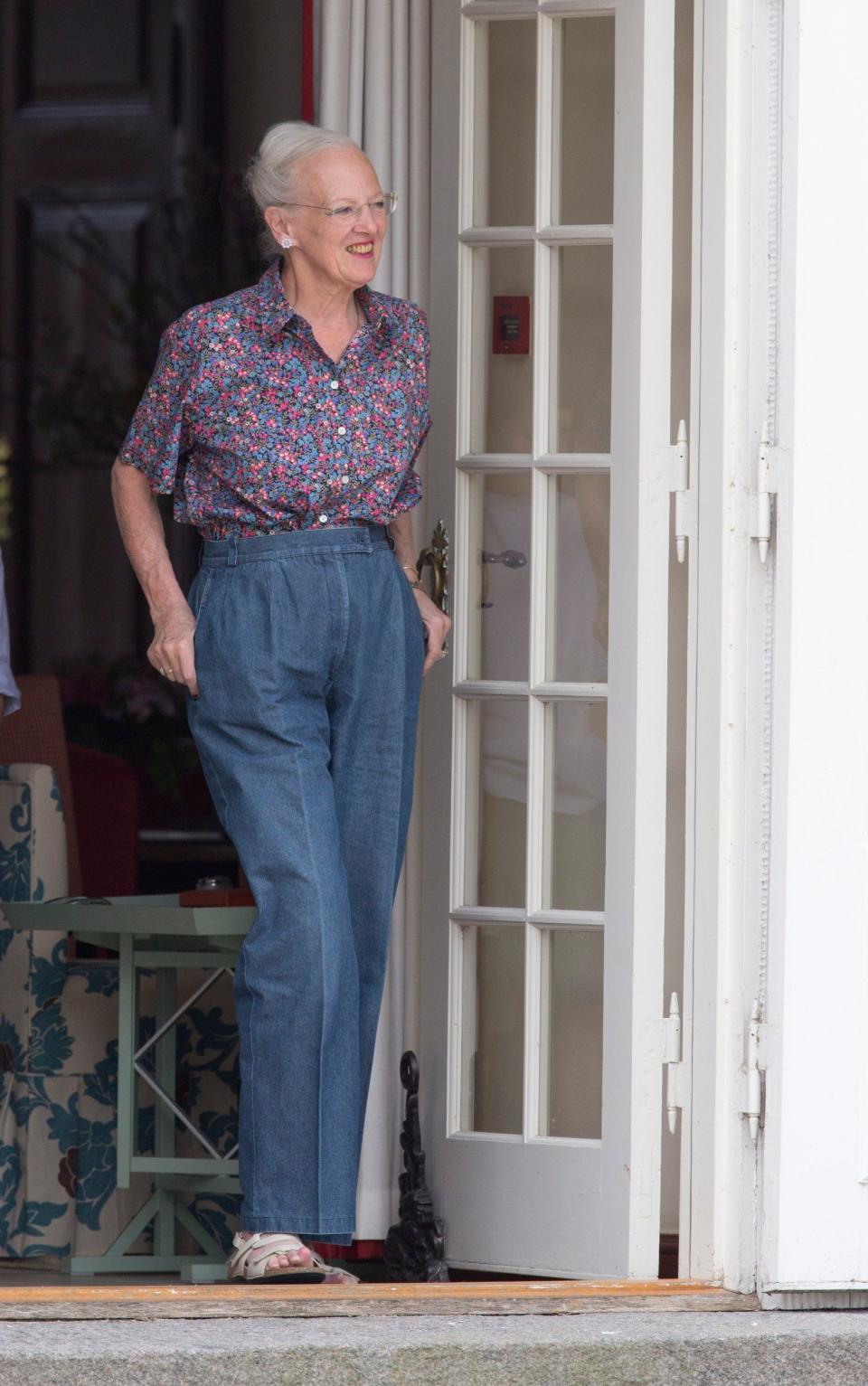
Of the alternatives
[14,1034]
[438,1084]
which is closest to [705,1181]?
[438,1084]

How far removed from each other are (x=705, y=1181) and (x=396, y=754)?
763mm

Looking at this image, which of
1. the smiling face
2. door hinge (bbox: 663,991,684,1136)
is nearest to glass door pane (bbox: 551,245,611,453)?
the smiling face

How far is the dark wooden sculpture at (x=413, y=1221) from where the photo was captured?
11.4 feet

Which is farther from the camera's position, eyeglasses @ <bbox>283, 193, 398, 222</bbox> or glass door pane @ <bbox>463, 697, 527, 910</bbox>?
glass door pane @ <bbox>463, 697, 527, 910</bbox>

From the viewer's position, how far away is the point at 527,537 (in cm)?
354

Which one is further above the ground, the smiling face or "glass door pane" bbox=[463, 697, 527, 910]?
the smiling face

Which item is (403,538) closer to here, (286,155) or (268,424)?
A: (268,424)

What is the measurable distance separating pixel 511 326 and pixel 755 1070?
128 centimetres

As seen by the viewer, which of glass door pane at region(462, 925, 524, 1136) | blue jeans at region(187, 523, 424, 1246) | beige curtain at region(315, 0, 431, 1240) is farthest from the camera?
beige curtain at region(315, 0, 431, 1240)

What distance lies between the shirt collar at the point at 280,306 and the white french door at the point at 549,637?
0.26m

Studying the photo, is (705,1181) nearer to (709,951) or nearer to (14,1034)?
(709,951)

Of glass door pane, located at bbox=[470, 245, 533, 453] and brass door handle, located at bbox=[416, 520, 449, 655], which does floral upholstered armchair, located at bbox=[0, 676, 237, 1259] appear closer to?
brass door handle, located at bbox=[416, 520, 449, 655]

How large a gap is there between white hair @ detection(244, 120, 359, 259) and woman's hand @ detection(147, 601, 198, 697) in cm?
59

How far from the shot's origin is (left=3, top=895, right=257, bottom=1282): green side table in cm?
359
